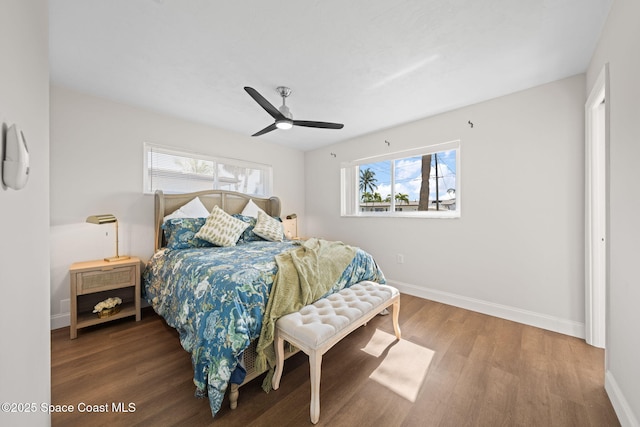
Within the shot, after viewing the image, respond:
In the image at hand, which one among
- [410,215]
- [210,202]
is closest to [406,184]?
[410,215]

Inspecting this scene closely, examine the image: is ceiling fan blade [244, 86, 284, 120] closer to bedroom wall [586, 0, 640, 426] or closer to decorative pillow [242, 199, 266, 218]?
decorative pillow [242, 199, 266, 218]

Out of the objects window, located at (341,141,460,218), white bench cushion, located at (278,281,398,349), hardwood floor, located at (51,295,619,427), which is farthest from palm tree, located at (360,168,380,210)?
hardwood floor, located at (51,295,619,427)

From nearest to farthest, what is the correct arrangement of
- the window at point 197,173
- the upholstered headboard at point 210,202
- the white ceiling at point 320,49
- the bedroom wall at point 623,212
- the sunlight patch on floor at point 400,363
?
the bedroom wall at point 623,212 < the white ceiling at point 320,49 < the sunlight patch on floor at point 400,363 < the upholstered headboard at point 210,202 < the window at point 197,173

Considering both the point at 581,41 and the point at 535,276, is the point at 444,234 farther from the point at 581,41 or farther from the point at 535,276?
the point at 581,41

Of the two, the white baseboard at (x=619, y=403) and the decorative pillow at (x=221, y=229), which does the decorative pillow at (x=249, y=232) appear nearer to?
the decorative pillow at (x=221, y=229)

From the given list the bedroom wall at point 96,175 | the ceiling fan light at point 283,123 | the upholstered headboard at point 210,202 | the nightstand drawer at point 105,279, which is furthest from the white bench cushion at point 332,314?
the bedroom wall at point 96,175

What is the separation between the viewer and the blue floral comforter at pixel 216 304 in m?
1.46

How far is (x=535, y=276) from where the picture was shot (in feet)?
8.21

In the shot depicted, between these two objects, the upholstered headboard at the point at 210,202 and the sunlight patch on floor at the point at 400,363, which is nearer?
the sunlight patch on floor at the point at 400,363

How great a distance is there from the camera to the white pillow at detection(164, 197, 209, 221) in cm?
313

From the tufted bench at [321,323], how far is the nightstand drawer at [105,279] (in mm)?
1934

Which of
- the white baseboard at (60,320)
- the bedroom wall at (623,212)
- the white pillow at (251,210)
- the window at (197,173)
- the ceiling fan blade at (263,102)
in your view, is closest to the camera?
the bedroom wall at (623,212)

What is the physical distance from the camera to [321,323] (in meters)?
1.59

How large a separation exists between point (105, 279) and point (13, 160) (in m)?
2.46
